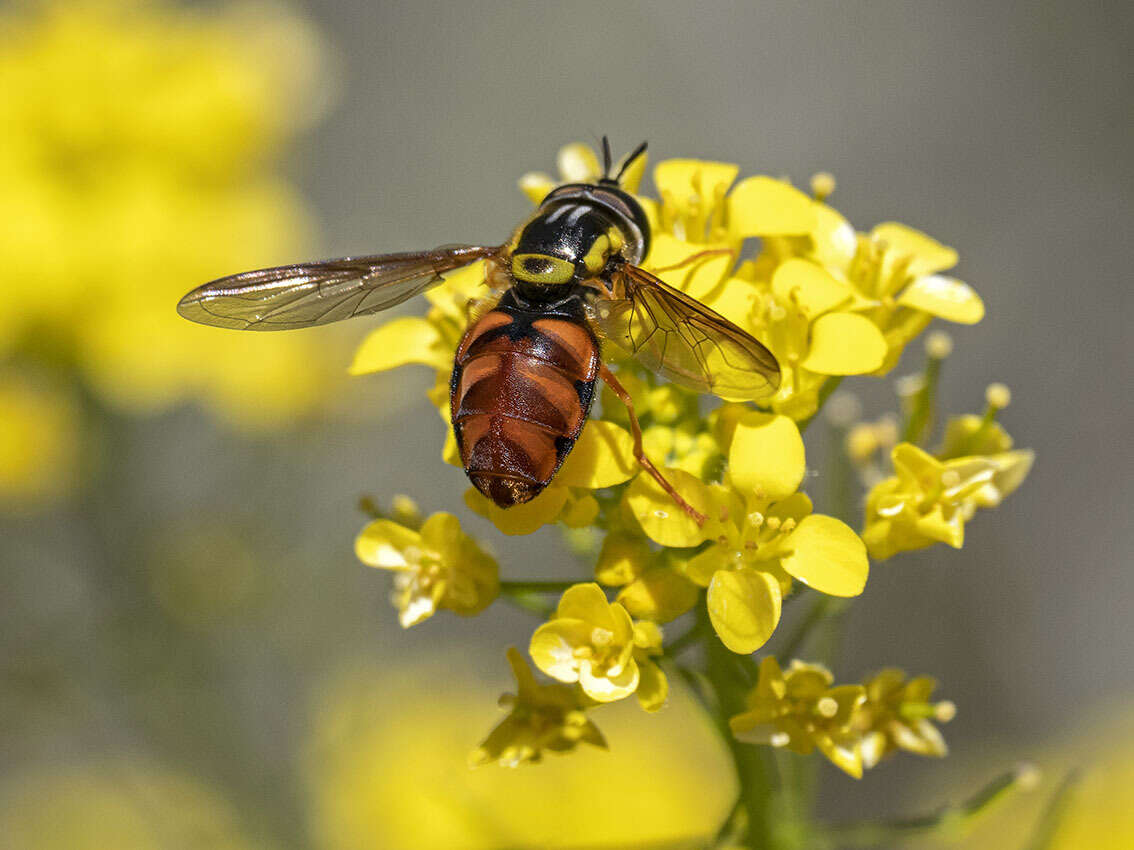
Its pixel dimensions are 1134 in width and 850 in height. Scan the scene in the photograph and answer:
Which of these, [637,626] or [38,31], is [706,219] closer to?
[637,626]

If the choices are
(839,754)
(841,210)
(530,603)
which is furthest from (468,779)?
(841,210)

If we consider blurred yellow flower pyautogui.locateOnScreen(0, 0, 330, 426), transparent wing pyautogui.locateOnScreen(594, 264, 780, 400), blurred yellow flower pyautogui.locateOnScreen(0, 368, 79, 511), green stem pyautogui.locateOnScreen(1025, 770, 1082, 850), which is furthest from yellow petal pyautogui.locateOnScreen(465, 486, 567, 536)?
blurred yellow flower pyautogui.locateOnScreen(0, 368, 79, 511)

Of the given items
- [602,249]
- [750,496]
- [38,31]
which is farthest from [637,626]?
[38,31]

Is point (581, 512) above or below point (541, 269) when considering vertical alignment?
below

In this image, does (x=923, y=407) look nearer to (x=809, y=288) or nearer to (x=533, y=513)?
(x=809, y=288)

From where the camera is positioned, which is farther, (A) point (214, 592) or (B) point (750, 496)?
(A) point (214, 592)

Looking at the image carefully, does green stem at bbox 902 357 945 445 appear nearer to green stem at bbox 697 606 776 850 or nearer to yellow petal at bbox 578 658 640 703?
green stem at bbox 697 606 776 850
